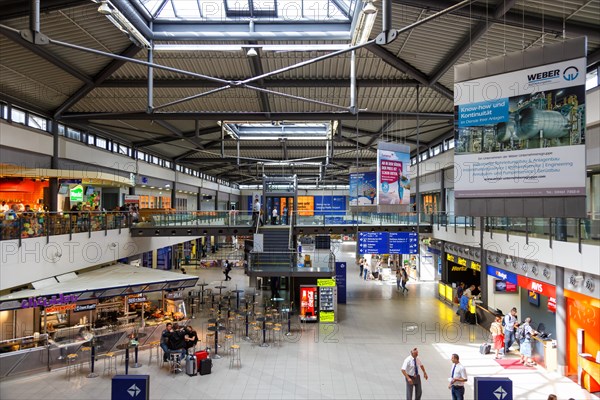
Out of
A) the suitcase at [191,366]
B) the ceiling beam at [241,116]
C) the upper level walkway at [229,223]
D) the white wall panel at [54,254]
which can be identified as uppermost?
the ceiling beam at [241,116]

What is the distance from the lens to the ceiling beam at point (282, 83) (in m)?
17.6

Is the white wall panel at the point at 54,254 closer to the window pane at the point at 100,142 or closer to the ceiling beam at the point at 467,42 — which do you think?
the window pane at the point at 100,142

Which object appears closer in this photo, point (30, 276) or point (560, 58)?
point (560, 58)

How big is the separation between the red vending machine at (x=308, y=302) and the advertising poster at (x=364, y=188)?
4.27 metres

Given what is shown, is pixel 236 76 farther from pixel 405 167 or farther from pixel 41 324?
pixel 41 324

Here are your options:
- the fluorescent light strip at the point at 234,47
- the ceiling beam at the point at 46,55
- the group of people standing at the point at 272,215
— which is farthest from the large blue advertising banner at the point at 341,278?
the ceiling beam at the point at 46,55

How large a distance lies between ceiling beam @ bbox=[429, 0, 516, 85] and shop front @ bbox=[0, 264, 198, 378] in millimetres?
12402

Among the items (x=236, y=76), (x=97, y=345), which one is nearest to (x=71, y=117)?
(x=236, y=76)

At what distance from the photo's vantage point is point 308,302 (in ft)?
57.8

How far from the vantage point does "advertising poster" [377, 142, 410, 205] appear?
13906 millimetres

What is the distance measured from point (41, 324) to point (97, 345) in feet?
7.87

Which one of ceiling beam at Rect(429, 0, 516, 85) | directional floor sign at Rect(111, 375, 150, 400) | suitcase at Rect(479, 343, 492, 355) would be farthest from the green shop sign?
suitcase at Rect(479, 343, 492, 355)

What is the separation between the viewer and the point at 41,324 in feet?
45.1

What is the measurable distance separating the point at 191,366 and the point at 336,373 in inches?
159
